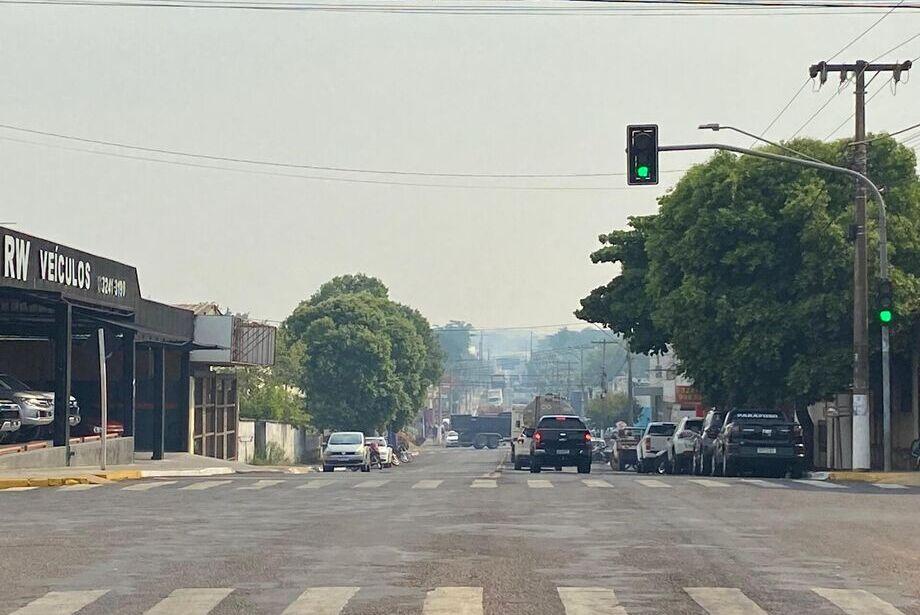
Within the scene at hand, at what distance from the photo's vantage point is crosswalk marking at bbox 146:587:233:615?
11.6 meters

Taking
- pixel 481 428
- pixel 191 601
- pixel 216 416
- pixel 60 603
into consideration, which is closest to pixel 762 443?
pixel 191 601

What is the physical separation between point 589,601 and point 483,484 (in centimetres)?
1649

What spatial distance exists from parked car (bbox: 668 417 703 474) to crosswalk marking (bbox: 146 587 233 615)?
30.9 m

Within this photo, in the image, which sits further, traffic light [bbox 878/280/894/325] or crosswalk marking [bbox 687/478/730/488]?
traffic light [bbox 878/280/894/325]

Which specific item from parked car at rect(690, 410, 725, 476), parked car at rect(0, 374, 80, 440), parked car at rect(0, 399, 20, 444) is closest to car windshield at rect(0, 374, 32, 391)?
parked car at rect(0, 374, 80, 440)

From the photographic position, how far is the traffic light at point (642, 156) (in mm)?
28734

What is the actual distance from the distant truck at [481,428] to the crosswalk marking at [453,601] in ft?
499

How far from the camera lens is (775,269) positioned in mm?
43719

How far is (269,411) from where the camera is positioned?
89062 millimetres

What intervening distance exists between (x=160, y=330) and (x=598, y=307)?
19049 mm

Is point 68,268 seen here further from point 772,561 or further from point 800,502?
point 772,561

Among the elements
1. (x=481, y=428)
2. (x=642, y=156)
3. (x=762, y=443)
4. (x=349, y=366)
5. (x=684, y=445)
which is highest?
(x=642, y=156)

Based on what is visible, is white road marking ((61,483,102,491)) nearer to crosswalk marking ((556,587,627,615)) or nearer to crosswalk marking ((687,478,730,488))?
crosswalk marking ((687,478,730,488))

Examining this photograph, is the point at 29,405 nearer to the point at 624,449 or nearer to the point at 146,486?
the point at 146,486
